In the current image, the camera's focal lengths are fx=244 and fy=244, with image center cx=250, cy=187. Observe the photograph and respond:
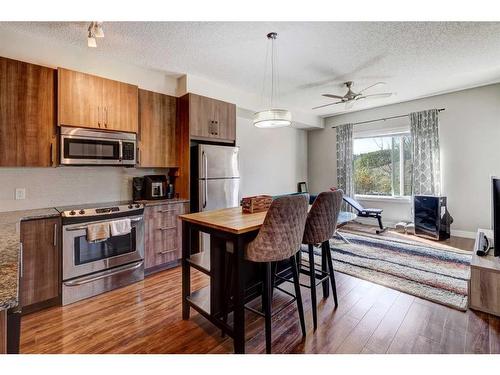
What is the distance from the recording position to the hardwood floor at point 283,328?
1756 millimetres

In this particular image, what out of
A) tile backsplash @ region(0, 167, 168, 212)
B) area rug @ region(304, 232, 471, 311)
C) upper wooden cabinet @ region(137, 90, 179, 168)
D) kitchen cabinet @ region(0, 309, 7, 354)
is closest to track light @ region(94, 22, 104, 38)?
upper wooden cabinet @ region(137, 90, 179, 168)

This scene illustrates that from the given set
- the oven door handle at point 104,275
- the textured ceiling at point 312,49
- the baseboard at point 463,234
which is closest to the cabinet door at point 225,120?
the textured ceiling at point 312,49

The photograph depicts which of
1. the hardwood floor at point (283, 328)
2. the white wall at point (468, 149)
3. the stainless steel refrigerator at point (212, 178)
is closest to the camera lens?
the hardwood floor at point (283, 328)

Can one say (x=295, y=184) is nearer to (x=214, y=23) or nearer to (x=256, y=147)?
(x=256, y=147)

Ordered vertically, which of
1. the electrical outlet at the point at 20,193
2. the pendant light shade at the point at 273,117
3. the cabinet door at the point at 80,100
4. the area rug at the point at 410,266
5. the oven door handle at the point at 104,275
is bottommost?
the area rug at the point at 410,266

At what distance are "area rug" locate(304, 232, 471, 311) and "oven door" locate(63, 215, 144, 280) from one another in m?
2.41

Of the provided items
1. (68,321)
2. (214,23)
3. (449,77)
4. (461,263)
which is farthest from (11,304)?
(449,77)

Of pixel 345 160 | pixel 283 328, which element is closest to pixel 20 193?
pixel 283 328

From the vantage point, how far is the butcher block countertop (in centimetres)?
164

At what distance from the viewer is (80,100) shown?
8.58 feet

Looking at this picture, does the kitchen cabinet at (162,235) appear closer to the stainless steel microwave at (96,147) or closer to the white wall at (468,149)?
the stainless steel microwave at (96,147)

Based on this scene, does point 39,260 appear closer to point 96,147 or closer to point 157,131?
point 96,147

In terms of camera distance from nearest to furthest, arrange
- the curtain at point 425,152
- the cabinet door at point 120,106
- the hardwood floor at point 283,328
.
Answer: the hardwood floor at point 283,328 < the cabinet door at point 120,106 < the curtain at point 425,152

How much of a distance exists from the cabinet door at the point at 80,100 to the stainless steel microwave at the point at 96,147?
10 centimetres
